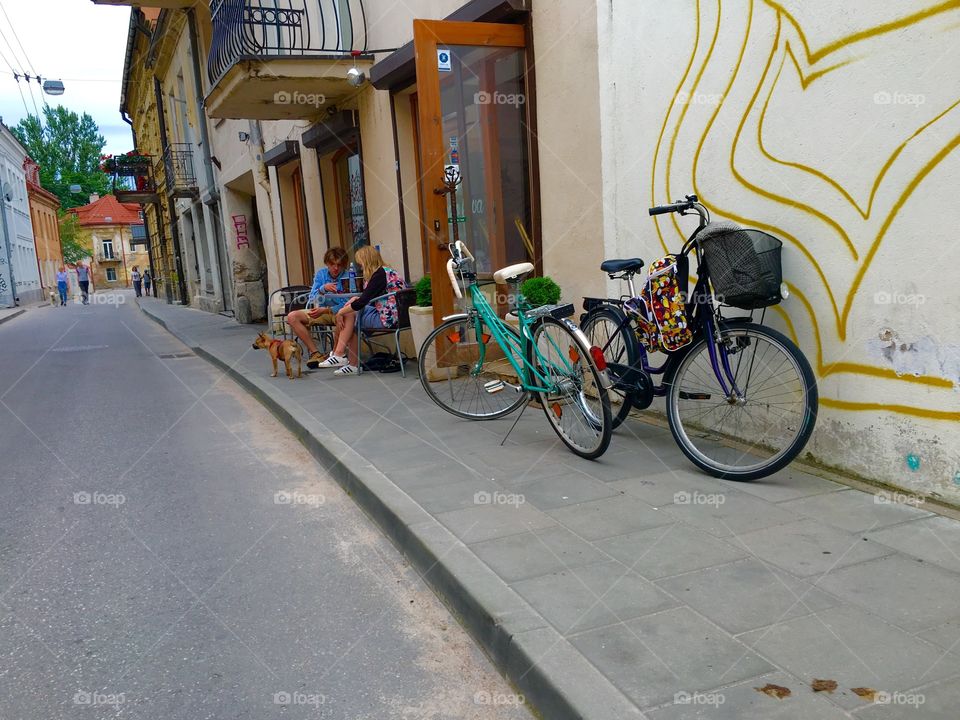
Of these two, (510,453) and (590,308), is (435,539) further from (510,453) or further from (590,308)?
(590,308)

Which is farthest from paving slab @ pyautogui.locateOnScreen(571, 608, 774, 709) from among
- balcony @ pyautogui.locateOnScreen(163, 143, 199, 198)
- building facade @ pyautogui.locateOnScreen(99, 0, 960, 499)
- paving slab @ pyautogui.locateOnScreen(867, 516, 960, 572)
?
balcony @ pyautogui.locateOnScreen(163, 143, 199, 198)

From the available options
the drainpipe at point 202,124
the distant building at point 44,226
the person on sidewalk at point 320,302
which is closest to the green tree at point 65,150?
the distant building at point 44,226

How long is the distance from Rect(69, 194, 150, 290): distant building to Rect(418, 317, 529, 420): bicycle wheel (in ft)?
246

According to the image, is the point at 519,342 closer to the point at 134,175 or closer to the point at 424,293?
the point at 424,293

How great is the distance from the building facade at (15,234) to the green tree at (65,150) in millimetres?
20505

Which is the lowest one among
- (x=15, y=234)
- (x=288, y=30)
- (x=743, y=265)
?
(x=743, y=265)

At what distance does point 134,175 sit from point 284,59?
2648 cm

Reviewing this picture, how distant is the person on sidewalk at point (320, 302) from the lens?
9.10m

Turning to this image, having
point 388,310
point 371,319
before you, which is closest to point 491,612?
point 388,310

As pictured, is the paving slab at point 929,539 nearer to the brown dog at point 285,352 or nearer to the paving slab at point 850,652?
the paving slab at point 850,652

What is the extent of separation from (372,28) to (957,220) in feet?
25.8

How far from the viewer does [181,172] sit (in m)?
23.4

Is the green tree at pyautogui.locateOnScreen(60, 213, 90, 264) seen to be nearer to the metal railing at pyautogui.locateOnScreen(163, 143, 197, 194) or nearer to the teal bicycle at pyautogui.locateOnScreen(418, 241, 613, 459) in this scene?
the metal railing at pyautogui.locateOnScreen(163, 143, 197, 194)

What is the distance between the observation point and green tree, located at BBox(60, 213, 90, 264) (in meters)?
66.2
